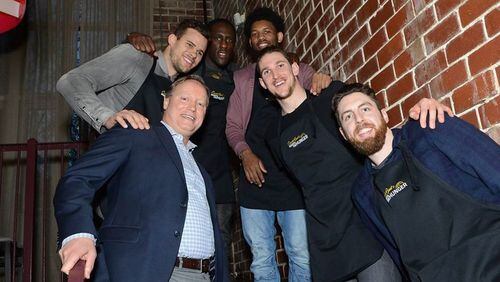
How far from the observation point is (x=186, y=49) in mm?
2428

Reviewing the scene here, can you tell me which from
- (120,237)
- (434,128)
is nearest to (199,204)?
(120,237)

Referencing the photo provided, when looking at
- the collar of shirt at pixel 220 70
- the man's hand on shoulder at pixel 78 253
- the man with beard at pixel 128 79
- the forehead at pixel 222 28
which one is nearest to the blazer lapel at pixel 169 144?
the man with beard at pixel 128 79

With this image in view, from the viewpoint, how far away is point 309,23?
2.74m

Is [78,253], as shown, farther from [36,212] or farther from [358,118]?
[36,212]

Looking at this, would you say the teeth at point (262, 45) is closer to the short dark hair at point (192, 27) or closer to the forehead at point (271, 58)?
the short dark hair at point (192, 27)

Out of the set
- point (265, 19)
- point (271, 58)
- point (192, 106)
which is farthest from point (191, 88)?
point (265, 19)

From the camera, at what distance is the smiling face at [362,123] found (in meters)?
1.60

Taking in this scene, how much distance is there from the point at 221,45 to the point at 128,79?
1079mm

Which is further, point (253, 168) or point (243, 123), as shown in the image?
point (243, 123)

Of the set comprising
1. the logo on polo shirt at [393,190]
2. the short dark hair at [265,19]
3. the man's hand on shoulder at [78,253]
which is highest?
A: the short dark hair at [265,19]

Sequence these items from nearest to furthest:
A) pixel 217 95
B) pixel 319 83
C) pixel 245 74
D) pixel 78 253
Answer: pixel 78 253 < pixel 319 83 < pixel 245 74 < pixel 217 95

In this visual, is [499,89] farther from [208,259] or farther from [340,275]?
[208,259]

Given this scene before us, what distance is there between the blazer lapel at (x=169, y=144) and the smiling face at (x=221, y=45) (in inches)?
57.0

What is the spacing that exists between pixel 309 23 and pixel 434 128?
1513mm
